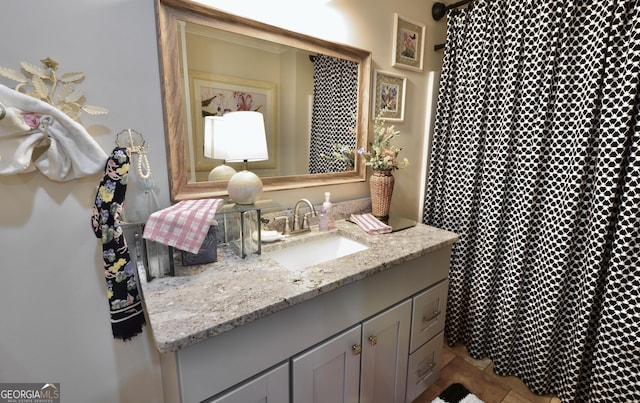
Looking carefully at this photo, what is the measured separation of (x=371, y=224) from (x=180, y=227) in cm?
92

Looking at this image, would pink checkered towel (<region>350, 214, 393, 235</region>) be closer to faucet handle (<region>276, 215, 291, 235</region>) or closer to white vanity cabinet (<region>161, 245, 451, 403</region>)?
white vanity cabinet (<region>161, 245, 451, 403</region>)

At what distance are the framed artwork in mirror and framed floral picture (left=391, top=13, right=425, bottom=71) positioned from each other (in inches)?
32.8

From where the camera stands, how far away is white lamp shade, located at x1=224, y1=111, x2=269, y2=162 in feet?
3.76

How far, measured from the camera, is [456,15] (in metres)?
1.74

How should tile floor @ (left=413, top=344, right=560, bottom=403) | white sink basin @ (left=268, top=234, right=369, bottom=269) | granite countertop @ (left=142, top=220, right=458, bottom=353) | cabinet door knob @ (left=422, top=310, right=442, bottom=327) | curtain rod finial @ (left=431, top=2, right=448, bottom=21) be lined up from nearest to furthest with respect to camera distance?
granite countertop @ (left=142, top=220, right=458, bottom=353) < white sink basin @ (left=268, top=234, right=369, bottom=269) < cabinet door knob @ (left=422, top=310, right=442, bottom=327) < tile floor @ (left=413, top=344, right=560, bottom=403) < curtain rod finial @ (left=431, top=2, right=448, bottom=21)

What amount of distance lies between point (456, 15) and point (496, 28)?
297 millimetres

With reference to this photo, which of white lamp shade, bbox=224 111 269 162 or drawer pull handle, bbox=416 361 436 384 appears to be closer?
white lamp shade, bbox=224 111 269 162

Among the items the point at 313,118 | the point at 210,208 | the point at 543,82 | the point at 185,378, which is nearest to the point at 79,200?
the point at 210,208

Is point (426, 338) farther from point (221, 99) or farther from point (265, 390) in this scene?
point (221, 99)

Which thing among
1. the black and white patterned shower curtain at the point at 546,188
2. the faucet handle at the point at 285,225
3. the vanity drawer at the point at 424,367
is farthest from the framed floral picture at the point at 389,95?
the vanity drawer at the point at 424,367

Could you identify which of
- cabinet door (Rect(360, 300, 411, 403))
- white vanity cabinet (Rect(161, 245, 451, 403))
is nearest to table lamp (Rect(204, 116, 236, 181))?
white vanity cabinet (Rect(161, 245, 451, 403))

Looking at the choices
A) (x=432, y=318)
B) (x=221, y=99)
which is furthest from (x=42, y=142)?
(x=432, y=318)

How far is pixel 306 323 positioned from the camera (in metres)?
0.96

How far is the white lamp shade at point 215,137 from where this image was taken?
1175 millimetres
